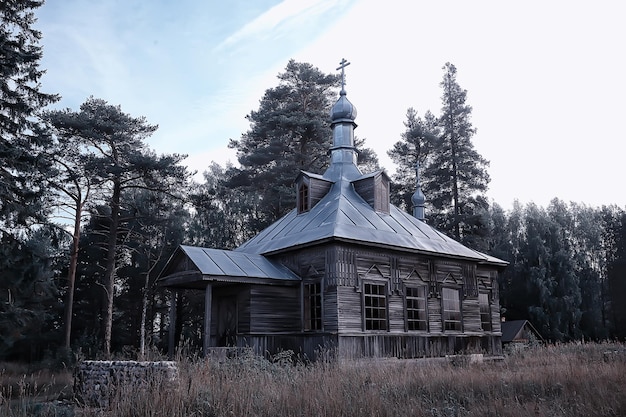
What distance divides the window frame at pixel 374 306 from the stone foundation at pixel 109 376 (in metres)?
7.94

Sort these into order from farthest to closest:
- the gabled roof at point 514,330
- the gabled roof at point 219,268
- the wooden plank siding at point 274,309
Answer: the gabled roof at point 514,330
the wooden plank siding at point 274,309
the gabled roof at point 219,268

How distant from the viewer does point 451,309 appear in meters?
18.6

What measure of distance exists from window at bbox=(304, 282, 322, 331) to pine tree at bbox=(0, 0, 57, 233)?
28.9 feet

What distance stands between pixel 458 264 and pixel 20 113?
15.1 m

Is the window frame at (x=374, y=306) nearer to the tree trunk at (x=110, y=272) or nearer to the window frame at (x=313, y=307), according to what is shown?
the window frame at (x=313, y=307)

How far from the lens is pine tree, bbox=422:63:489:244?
34594mm

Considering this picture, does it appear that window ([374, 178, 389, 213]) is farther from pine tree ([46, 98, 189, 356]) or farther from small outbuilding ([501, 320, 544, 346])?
small outbuilding ([501, 320, 544, 346])

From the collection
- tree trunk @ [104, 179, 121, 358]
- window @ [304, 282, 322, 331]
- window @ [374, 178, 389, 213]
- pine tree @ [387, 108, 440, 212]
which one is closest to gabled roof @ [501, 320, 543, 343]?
pine tree @ [387, 108, 440, 212]

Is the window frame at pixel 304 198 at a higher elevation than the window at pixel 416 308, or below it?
higher

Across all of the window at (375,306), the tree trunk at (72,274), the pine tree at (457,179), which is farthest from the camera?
the pine tree at (457,179)

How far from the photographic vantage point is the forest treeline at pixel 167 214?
17703 mm

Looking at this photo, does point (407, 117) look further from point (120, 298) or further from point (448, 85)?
point (120, 298)

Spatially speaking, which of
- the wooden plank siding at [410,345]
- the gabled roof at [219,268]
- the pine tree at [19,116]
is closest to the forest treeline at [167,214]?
the pine tree at [19,116]

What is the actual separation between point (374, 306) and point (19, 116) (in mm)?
12237
